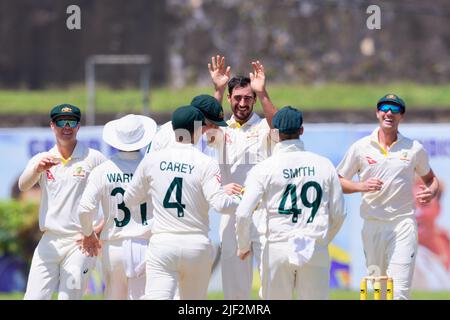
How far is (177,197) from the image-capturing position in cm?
1193

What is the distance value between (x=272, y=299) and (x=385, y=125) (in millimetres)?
2885

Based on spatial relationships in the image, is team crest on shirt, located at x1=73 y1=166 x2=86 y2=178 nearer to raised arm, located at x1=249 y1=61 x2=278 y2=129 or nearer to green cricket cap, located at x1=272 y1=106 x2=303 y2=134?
raised arm, located at x1=249 y1=61 x2=278 y2=129

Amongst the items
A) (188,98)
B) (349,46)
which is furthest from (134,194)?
(349,46)

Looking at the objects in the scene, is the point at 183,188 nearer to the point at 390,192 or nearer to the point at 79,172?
the point at 79,172

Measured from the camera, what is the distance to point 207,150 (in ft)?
46.2

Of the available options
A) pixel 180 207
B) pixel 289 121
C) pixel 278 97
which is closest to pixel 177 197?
pixel 180 207

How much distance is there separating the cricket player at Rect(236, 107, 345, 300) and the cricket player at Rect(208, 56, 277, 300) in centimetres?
155

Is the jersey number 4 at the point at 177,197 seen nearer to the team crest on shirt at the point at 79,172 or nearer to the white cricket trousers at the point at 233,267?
the team crest on shirt at the point at 79,172

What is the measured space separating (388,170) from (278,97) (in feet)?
44.9

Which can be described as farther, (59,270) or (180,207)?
(59,270)

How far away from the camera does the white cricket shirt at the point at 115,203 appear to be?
12742 millimetres

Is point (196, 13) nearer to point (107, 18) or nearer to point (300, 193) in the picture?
point (107, 18)

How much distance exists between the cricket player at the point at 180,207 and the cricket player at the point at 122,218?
0.88 metres

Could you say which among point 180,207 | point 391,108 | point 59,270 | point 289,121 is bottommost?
point 59,270
